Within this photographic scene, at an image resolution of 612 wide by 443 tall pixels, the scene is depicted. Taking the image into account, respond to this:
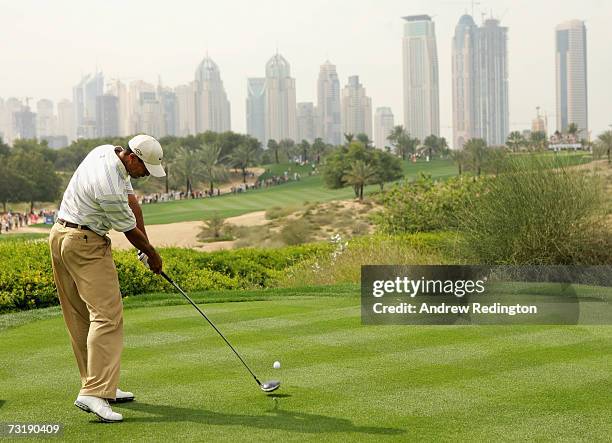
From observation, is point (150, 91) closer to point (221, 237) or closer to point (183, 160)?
point (183, 160)

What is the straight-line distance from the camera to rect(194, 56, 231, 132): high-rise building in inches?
7343

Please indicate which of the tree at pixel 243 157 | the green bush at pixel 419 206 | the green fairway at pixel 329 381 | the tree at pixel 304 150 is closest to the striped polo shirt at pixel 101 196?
the green fairway at pixel 329 381

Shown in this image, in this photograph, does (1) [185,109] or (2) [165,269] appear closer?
(2) [165,269]

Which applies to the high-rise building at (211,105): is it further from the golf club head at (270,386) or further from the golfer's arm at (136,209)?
the golf club head at (270,386)

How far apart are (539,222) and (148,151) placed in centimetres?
1044

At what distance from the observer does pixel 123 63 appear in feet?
577

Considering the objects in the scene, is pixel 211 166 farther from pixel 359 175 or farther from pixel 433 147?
pixel 433 147

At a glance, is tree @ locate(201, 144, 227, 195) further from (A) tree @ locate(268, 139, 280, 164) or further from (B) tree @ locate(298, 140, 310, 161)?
(B) tree @ locate(298, 140, 310, 161)

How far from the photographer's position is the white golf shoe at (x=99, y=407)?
5.63 metres

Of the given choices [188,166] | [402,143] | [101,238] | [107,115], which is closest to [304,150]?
[402,143]

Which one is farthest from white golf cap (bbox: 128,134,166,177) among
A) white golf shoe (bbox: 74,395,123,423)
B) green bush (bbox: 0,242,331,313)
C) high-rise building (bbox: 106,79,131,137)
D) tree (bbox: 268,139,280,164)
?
high-rise building (bbox: 106,79,131,137)

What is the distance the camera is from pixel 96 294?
19.5 ft

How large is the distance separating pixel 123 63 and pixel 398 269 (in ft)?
554

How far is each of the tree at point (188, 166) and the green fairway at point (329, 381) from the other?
7947 centimetres
